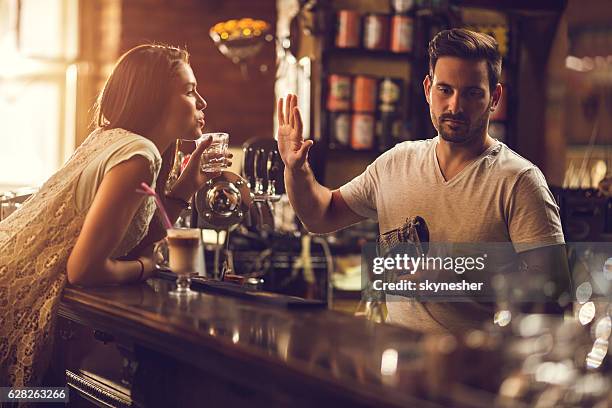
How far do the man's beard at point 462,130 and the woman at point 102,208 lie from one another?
0.64 m

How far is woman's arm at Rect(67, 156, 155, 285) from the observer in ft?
7.51

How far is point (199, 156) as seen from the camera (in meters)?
2.57

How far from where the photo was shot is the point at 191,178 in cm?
259

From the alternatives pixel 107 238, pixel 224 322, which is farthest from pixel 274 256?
pixel 224 322

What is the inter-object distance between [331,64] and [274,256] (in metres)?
1.91

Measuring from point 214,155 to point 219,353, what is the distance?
96 cm

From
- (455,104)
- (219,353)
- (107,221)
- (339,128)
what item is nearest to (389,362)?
(219,353)

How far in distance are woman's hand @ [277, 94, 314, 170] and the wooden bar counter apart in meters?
0.49

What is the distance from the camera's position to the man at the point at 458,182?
8.24 ft

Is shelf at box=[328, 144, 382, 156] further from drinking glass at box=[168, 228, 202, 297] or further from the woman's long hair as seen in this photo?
drinking glass at box=[168, 228, 202, 297]

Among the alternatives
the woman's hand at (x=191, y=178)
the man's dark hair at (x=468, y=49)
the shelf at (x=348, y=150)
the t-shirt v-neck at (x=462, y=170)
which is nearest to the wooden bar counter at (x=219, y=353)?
the woman's hand at (x=191, y=178)

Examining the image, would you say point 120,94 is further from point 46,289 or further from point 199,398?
point 199,398

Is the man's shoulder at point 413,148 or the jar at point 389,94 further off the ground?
the jar at point 389,94

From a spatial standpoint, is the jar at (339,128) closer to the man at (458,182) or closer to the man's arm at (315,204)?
the man's arm at (315,204)
